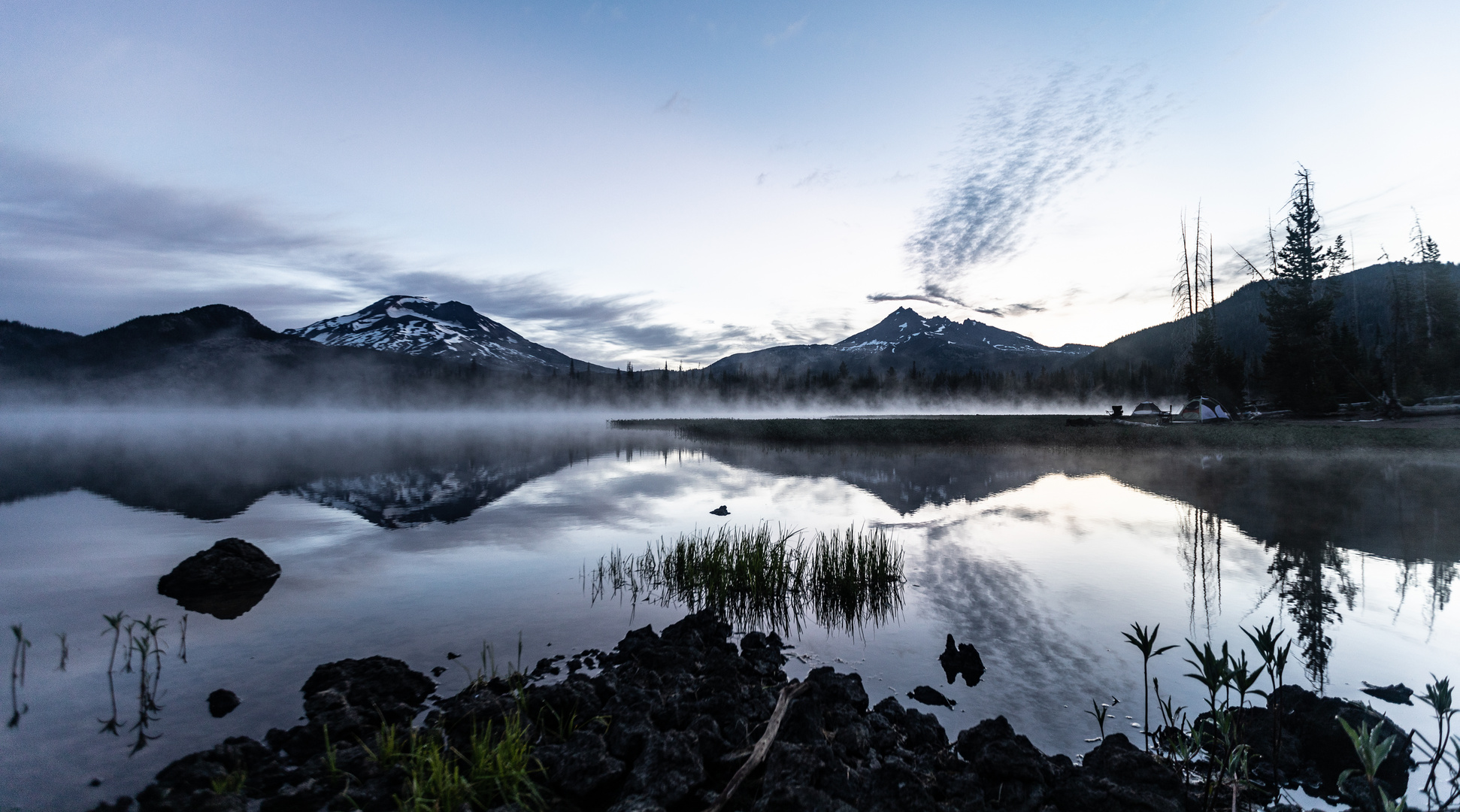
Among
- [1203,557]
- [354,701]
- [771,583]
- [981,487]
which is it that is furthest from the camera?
[981,487]

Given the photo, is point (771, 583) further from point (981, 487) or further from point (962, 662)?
point (981, 487)

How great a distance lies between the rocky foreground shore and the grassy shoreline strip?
44.4m

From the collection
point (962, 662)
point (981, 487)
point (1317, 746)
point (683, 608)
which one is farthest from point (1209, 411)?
point (683, 608)

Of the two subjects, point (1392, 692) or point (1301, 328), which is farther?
point (1301, 328)

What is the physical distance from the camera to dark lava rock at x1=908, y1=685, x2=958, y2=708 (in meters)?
7.93

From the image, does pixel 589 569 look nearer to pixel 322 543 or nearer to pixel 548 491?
pixel 322 543

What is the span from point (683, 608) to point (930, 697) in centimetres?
565

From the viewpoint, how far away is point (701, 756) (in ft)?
19.6

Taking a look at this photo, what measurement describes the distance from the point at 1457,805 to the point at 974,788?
4.10 m

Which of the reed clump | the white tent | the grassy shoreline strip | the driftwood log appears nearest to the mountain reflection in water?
the grassy shoreline strip

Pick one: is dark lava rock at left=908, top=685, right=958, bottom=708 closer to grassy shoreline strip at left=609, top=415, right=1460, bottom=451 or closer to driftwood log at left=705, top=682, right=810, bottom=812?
driftwood log at left=705, top=682, right=810, bottom=812

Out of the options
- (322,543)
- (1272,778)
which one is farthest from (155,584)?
(1272,778)

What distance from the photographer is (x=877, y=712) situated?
727 cm

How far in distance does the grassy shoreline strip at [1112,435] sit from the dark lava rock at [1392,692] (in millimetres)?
40985
